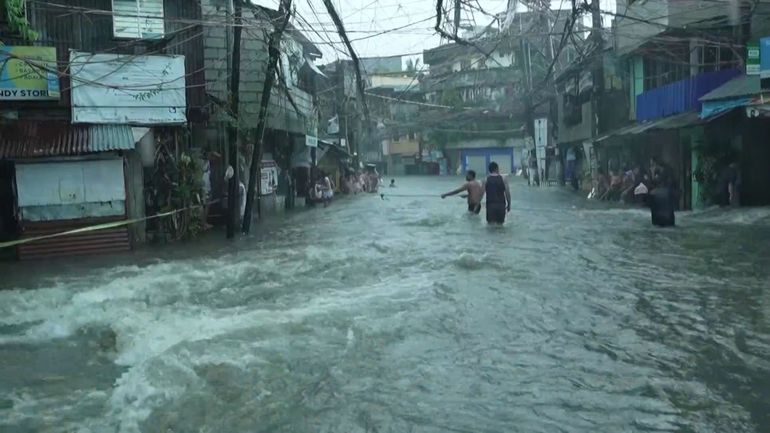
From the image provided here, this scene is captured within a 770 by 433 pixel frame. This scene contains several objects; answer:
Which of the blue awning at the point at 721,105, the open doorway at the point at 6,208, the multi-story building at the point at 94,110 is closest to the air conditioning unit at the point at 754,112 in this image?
the blue awning at the point at 721,105

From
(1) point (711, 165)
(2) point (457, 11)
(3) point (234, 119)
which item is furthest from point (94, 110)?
(1) point (711, 165)

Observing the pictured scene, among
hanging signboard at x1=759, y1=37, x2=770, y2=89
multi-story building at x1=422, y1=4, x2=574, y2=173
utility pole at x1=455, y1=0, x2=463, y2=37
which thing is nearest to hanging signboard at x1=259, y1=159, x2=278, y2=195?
utility pole at x1=455, y1=0, x2=463, y2=37

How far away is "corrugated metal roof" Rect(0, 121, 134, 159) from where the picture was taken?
1305 centimetres

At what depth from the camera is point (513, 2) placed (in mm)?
14117

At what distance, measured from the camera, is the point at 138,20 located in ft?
46.9

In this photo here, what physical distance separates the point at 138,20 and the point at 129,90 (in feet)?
4.72

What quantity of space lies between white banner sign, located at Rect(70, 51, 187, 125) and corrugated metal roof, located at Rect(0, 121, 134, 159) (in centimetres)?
23

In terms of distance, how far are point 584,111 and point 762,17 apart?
16.3 m

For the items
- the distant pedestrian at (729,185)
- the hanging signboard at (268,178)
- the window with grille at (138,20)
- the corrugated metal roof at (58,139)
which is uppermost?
the window with grille at (138,20)

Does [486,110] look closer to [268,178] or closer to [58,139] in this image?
[268,178]

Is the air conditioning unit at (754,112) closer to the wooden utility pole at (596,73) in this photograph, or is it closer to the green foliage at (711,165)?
the green foliage at (711,165)

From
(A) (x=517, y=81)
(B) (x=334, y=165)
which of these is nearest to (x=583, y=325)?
(B) (x=334, y=165)

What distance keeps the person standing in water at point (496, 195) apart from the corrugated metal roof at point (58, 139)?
7230mm

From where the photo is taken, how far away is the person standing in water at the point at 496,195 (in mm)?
14938
